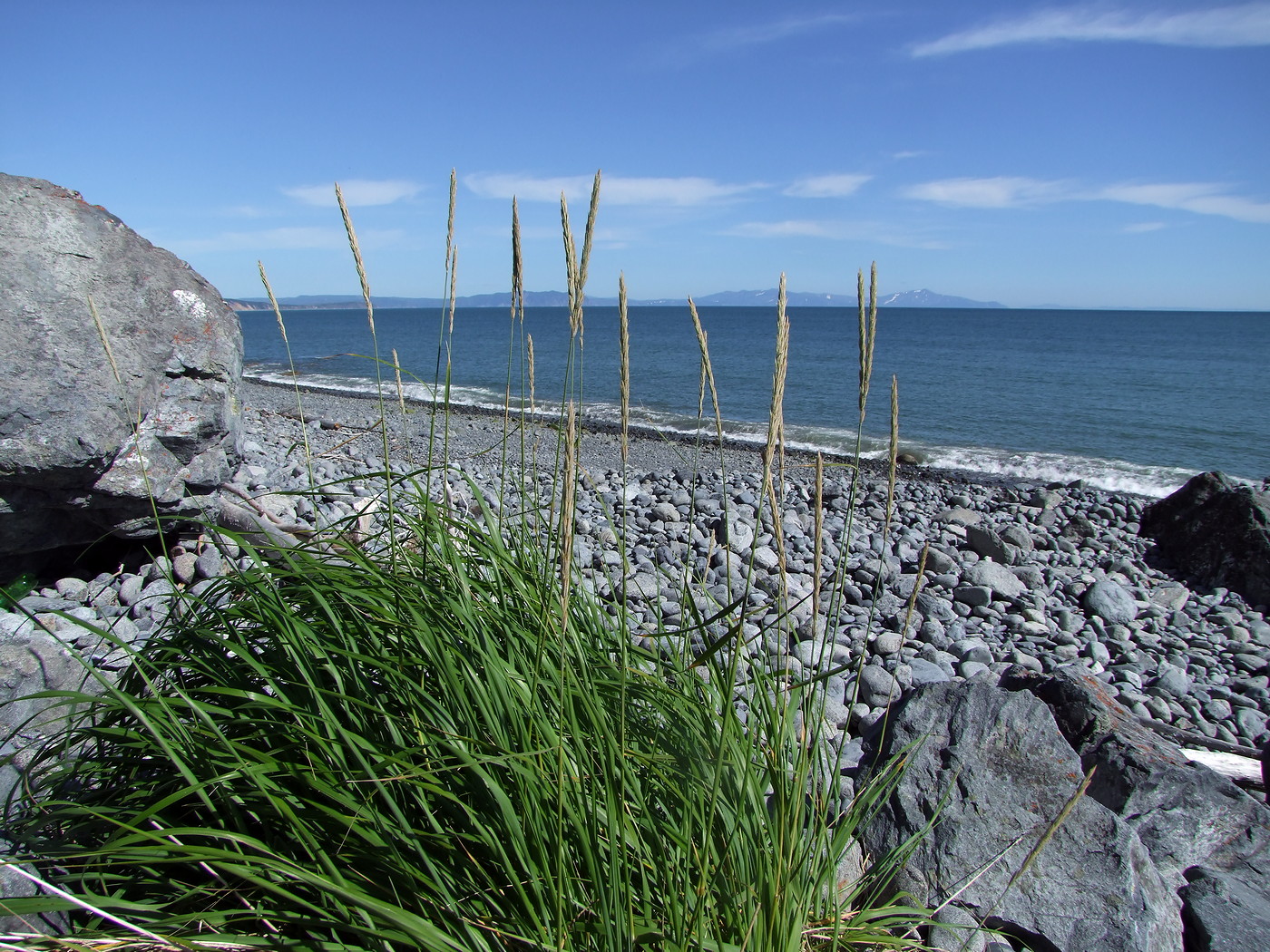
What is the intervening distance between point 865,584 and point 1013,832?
191 inches

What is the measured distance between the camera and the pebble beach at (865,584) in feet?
12.4

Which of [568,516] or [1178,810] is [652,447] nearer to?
[1178,810]

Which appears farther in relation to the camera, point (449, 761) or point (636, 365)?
point (636, 365)

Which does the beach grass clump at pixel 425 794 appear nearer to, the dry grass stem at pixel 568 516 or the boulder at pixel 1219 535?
the dry grass stem at pixel 568 516

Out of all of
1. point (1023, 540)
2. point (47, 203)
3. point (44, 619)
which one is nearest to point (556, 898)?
point (44, 619)

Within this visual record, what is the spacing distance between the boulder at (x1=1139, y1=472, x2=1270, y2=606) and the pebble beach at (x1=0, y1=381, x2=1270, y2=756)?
0.30 m

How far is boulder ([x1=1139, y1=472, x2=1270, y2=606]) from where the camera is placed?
906 cm

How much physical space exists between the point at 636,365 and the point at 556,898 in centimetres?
3935

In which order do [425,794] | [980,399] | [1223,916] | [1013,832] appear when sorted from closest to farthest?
[425,794]
[1223,916]
[1013,832]
[980,399]

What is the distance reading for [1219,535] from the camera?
9.79 meters

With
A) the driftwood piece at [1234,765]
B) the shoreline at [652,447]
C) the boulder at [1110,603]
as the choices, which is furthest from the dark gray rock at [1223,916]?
the shoreline at [652,447]

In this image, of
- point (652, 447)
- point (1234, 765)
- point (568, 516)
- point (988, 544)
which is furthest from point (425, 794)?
point (652, 447)

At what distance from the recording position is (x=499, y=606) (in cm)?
202

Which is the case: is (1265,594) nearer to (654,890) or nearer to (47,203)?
(654,890)
